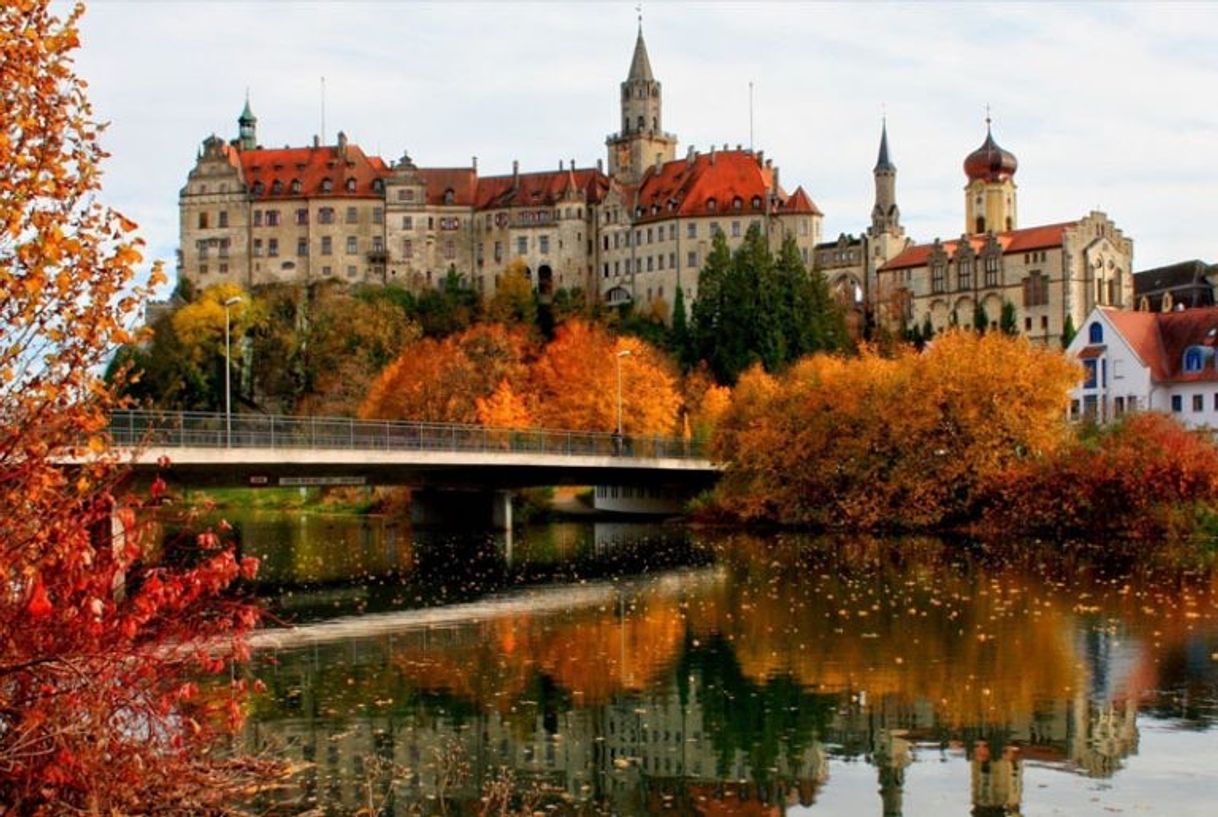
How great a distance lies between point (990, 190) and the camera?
5979 inches

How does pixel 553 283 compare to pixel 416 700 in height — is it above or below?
above

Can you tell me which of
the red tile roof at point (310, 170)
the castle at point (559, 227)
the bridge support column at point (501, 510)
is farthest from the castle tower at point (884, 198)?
the bridge support column at point (501, 510)

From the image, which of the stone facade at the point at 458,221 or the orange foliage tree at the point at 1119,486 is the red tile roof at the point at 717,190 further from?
the orange foliage tree at the point at 1119,486

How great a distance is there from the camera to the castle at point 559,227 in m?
143

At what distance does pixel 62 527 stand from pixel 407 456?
4126 centimetres

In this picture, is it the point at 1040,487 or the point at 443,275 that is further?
the point at 443,275

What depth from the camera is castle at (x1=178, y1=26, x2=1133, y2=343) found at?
5635 inches

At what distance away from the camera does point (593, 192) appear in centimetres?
15362

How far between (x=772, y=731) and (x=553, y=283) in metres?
125

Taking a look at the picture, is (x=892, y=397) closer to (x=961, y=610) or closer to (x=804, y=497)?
(x=804, y=497)

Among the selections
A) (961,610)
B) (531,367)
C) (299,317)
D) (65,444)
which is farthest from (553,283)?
(65,444)

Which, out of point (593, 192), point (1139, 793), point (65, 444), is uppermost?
point (593, 192)

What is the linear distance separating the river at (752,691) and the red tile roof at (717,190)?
96.4 meters

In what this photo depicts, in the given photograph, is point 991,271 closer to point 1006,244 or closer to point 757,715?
point 1006,244
